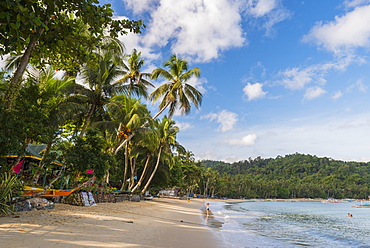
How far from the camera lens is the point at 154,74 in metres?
21.2

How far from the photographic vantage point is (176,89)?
21016 mm

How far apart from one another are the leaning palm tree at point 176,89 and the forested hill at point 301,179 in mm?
70934

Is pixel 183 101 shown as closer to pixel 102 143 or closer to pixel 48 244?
pixel 102 143

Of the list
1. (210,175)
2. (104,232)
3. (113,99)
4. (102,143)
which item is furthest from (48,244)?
(210,175)

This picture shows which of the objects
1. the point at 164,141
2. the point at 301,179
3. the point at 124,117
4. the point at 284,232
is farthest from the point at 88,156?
the point at 301,179

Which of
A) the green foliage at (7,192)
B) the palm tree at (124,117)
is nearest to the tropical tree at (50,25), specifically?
the green foliage at (7,192)

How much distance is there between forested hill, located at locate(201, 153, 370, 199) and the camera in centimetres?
10512

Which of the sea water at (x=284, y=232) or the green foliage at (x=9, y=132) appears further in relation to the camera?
the sea water at (x=284, y=232)

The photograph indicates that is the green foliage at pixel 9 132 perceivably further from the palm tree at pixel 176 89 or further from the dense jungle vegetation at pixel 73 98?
the palm tree at pixel 176 89

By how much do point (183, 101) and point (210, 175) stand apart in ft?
211

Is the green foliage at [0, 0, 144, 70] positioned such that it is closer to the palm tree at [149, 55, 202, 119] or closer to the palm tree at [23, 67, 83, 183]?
the palm tree at [23, 67, 83, 183]

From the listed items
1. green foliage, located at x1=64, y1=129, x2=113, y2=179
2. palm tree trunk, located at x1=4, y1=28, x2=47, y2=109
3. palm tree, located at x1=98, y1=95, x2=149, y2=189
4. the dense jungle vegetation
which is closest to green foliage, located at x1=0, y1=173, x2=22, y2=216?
the dense jungle vegetation

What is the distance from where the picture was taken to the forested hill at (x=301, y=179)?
10512 cm

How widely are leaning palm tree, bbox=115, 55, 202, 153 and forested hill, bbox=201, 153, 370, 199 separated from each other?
233 ft
